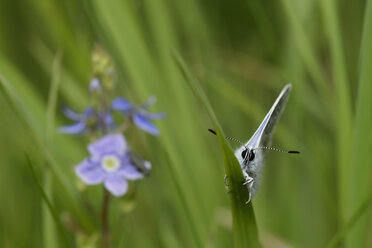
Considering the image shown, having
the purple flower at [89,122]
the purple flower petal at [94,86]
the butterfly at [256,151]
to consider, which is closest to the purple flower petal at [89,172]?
the purple flower at [89,122]

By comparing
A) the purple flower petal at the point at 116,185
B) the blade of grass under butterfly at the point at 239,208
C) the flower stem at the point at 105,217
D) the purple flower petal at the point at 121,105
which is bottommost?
the flower stem at the point at 105,217

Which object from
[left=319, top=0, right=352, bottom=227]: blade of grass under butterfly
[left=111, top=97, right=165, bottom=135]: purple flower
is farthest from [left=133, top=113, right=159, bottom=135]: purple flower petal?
[left=319, top=0, right=352, bottom=227]: blade of grass under butterfly

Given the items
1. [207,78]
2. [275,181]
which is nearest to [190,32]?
[207,78]

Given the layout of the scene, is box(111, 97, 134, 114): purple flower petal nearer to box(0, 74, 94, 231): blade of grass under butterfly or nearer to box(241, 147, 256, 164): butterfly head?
box(0, 74, 94, 231): blade of grass under butterfly

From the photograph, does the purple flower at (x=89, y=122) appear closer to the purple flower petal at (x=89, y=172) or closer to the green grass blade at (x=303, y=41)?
the purple flower petal at (x=89, y=172)

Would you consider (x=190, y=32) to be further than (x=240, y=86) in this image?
No

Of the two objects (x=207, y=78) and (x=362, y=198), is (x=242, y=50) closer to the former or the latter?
(x=207, y=78)
